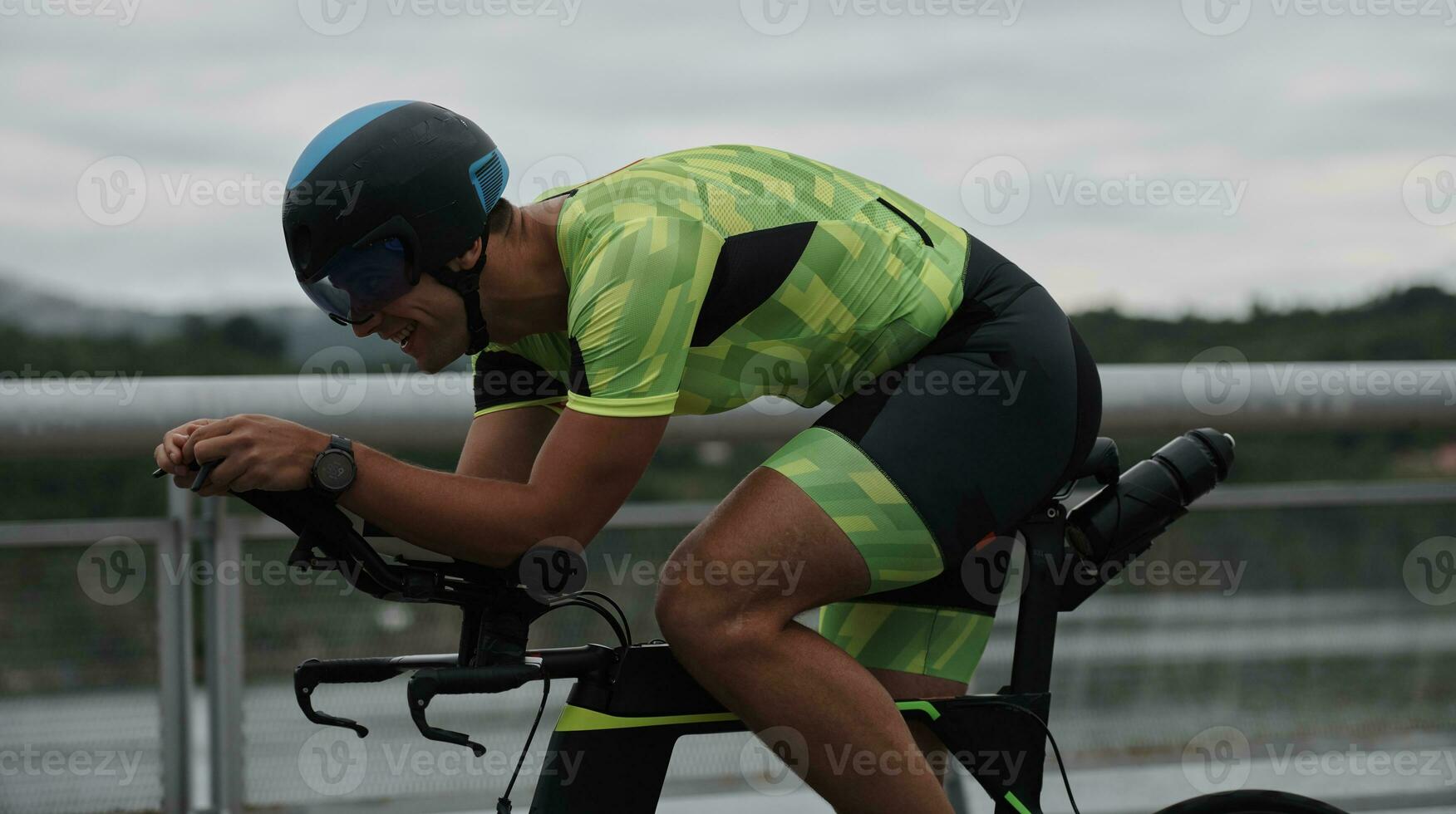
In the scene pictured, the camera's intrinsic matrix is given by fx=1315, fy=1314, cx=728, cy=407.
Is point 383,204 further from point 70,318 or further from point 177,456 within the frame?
point 70,318

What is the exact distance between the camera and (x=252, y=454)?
5.27 ft

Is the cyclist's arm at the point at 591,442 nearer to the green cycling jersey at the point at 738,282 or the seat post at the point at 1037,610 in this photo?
the green cycling jersey at the point at 738,282

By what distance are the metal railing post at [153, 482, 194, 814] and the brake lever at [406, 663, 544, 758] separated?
1333 mm

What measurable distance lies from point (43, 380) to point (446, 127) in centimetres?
Answer: 142

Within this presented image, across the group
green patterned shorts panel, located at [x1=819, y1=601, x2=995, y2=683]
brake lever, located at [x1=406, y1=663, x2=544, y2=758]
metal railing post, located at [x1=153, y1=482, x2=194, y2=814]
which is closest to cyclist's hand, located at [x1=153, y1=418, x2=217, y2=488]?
brake lever, located at [x1=406, y1=663, x2=544, y2=758]

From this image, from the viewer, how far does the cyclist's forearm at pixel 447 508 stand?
5.44 feet

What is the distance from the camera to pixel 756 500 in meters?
1.82

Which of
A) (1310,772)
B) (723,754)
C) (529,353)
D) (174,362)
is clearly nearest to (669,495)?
(723,754)

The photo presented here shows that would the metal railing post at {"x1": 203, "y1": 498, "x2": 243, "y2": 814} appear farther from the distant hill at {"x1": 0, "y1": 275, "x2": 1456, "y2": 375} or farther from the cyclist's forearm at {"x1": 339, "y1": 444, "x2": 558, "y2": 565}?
the distant hill at {"x1": 0, "y1": 275, "x2": 1456, "y2": 375}

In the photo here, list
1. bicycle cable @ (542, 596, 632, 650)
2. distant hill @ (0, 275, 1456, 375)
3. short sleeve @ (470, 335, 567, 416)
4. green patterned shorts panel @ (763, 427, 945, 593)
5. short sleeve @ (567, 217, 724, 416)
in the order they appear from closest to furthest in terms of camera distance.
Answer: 1. short sleeve @ (567, 217, 724, 416)
2. green patterned shorts panel @ (763, 427, 945, 593)
3. bicycle cable @ (542, 596, 632, 650)
4. short sleeve @ (470, 335, 567, 416)
5. distant hill @ (0, 275, 1456, 375)

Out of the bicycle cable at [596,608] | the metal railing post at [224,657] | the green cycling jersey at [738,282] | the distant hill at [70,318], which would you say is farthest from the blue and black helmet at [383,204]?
the distant hill at [70,318]

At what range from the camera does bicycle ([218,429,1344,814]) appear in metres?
1.77

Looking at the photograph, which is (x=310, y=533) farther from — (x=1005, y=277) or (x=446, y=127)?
(x=1005, y=277)

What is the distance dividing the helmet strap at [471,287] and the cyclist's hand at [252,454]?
1.10 feet
